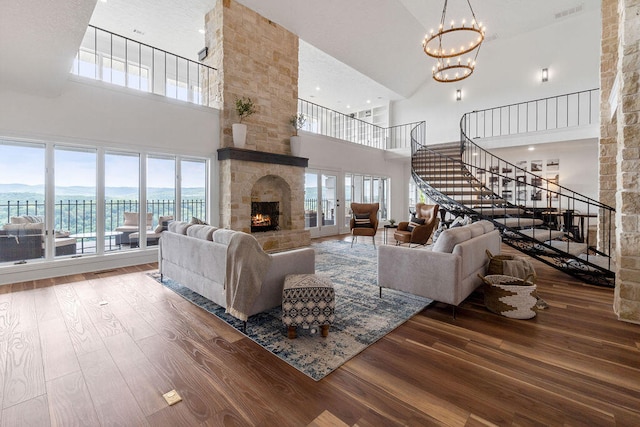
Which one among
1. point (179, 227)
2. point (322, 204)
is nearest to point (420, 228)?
point (322, 204)

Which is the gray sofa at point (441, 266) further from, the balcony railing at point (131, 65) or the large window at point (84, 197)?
the balcony railing at point (131, 65)

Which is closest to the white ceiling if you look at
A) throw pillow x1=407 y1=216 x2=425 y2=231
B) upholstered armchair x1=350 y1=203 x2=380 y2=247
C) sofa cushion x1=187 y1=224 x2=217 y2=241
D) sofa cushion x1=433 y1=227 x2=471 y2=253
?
sofa cushion x1=187 y1=224 x2=217 y2=241

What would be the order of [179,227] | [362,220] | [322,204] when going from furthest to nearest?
[322,204], [362,220], [179,227]

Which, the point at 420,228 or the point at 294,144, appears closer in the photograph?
the point at 420,228

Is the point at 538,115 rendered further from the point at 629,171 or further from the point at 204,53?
the point at 204,53

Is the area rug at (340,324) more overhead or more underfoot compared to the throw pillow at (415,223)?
more underfoot

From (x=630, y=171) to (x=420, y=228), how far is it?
346 centimetres

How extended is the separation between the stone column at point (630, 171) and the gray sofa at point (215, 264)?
307cm

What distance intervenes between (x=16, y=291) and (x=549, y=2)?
12928 millimetres

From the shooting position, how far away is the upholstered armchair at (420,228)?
607 cm

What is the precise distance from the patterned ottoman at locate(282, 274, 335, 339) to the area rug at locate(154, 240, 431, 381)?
0.48ft

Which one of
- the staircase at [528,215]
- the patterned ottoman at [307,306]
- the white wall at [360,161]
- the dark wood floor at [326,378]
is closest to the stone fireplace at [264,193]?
the white wall at [360,161]

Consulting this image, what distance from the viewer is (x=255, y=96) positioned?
650 centimetres

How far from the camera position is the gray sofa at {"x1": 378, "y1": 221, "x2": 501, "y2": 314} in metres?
2.88
